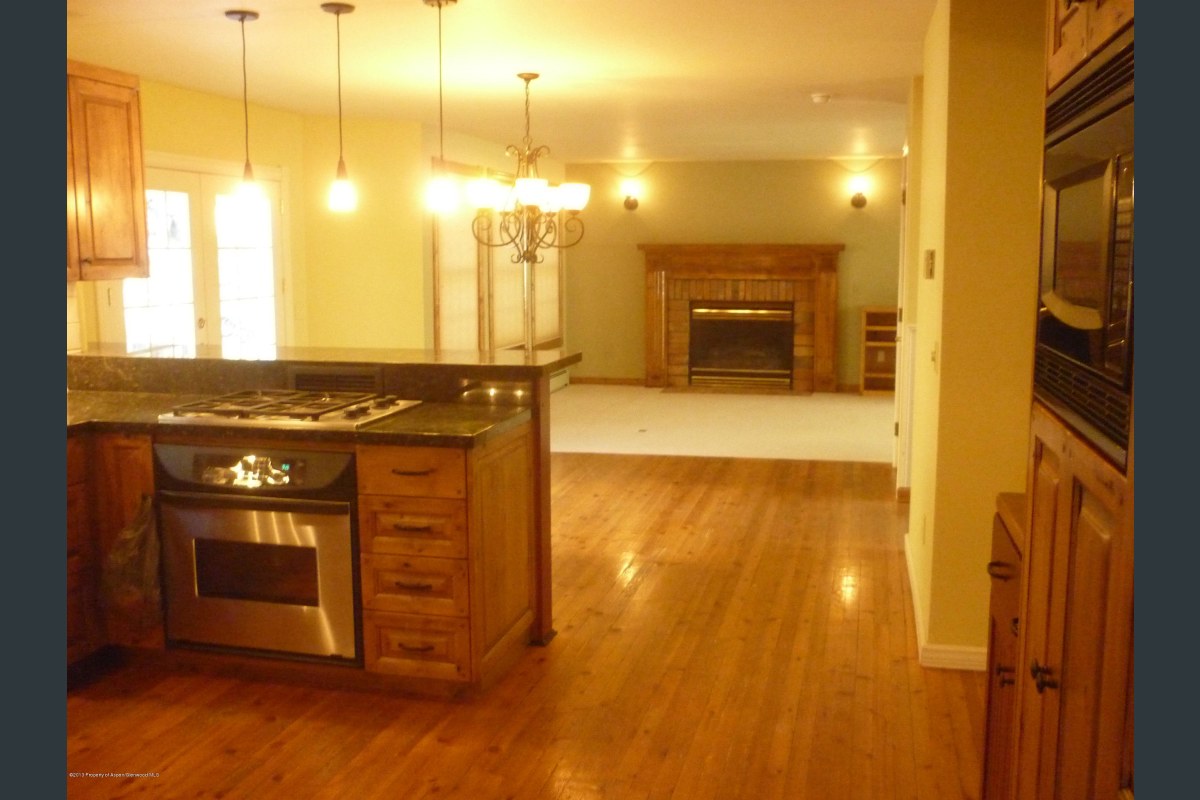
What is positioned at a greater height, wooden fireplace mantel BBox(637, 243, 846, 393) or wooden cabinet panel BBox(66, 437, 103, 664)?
wooden fireplace mantel BBox(637, 243, 846, 393)

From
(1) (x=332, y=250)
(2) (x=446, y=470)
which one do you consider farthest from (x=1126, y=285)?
(1) (x=332, y=250)

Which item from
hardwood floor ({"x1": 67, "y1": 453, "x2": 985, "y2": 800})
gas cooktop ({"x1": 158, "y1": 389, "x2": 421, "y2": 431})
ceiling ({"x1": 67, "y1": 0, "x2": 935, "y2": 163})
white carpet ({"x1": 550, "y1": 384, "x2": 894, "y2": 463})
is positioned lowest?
hardwood floor ({"x1": 67, "y1": 453, "x2": 985, "y2": 800})

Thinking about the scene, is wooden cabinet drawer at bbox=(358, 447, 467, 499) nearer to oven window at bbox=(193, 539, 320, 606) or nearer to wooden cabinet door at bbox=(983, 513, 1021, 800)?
oven window at bbox=(193, 539, 320, 606)

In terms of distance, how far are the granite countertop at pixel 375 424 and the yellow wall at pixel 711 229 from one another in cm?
772

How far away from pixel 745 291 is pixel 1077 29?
32.3ft

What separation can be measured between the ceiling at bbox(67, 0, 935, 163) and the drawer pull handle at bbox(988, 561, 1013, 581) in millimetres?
2566

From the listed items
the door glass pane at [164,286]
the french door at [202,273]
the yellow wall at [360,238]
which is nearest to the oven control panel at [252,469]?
the french door at [202,273]

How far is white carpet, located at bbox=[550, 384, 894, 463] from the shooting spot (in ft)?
26.1

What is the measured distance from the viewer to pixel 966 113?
350 centimetres

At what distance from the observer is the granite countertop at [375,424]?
3367mm

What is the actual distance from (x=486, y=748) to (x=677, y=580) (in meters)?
1.79

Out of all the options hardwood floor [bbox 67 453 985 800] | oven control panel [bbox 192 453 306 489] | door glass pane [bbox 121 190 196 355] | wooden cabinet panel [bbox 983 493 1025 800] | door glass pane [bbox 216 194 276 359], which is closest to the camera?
wooden cabinet panel [bbox 983 493 1025 800]

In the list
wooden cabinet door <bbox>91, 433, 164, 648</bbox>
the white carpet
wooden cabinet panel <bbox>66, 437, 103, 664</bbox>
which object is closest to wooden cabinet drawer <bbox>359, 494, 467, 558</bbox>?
wooden cabinet door <bbox>91, 433, 164, 648</bbox>

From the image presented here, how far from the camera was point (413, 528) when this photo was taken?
11.2 ft
